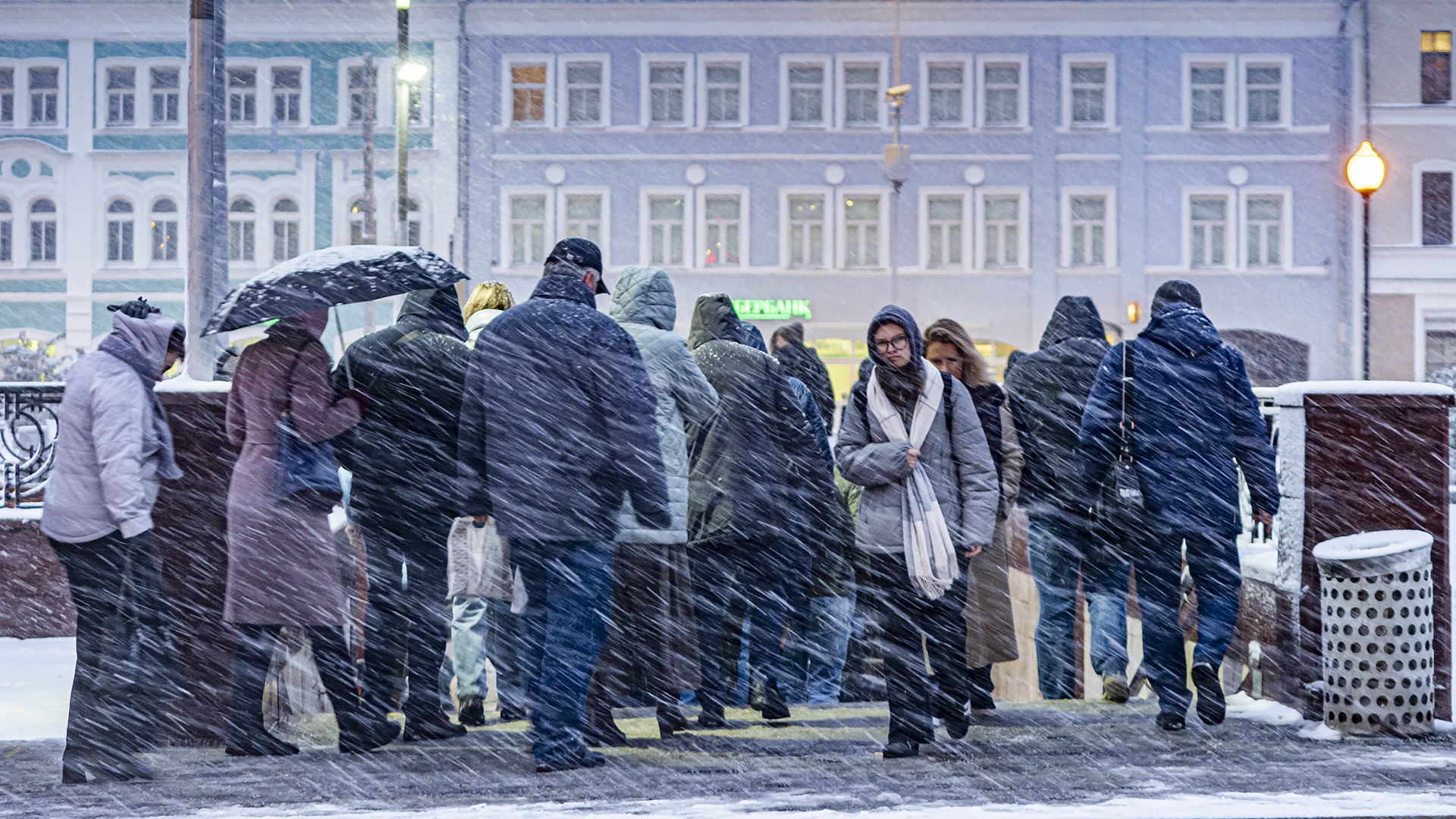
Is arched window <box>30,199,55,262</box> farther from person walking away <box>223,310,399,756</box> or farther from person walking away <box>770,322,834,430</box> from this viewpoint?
person walking away <box>223,310,399,756</box>

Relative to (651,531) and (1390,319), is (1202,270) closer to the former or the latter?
(1390,319)

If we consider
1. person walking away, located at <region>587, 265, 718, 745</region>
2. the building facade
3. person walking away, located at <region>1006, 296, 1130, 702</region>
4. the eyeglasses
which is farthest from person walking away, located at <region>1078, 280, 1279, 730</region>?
the building facade

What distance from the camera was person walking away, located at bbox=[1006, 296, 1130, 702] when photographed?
7.51 meters

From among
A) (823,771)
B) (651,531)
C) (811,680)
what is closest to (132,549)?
(651,531)

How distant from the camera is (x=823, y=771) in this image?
5.45 meters

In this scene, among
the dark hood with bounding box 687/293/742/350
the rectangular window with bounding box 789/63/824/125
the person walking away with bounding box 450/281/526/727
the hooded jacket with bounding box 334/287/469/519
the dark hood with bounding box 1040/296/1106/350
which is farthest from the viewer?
the rectangular window with bounding box 789/63/824/125

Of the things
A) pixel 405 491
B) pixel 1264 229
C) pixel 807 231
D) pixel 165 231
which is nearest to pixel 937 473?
pixel 405 491

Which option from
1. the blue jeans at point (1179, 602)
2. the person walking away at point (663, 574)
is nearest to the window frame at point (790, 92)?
the person walking away at point (663, 574)

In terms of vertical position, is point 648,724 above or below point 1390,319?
below

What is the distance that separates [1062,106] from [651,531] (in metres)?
29.8

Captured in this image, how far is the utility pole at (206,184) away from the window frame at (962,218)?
1045 inches

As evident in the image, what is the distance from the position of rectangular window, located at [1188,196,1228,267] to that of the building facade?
0.19ft

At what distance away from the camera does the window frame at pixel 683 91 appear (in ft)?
112

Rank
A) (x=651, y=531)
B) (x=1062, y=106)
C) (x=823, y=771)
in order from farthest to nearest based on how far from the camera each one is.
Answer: (x=1062, y=106) < (x=651, y=531) < (x=823, y=771)
